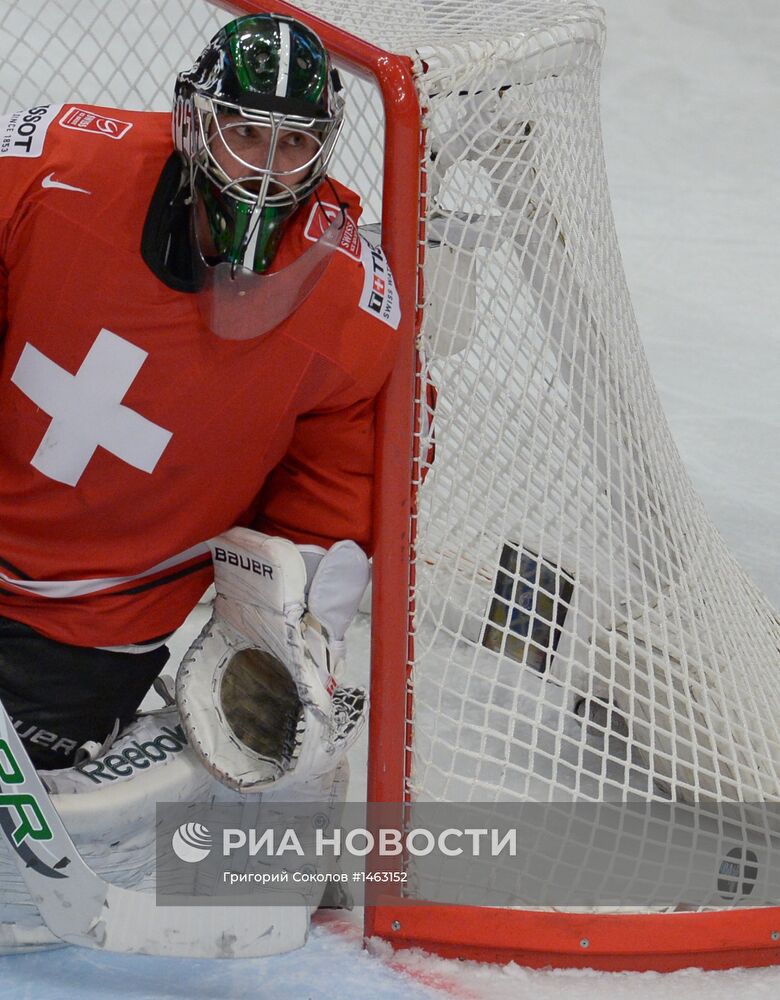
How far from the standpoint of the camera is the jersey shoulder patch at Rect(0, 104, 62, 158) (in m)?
1.42

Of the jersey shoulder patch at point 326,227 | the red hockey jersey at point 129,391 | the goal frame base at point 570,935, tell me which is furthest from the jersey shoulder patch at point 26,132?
the goal frame base at point 570,935

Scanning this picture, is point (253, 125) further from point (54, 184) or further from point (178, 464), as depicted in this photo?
point (178, 464)

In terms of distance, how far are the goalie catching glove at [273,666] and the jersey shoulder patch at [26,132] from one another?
0.53 m

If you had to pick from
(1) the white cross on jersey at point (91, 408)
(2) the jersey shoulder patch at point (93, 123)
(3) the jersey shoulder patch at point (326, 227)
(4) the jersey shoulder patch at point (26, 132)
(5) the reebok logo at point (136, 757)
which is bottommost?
(5) the reebok logo at point (136, 757)

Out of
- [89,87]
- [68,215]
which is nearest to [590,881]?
[68,215]

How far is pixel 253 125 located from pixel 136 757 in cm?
85

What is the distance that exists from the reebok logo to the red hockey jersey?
164 millimetres

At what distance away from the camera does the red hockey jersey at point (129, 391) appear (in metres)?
1.42

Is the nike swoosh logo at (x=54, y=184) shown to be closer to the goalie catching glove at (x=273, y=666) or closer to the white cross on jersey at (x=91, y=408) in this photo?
the white cross on jersey at (x=91, y=408)

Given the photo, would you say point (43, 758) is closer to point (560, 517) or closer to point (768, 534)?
point (560, 517)

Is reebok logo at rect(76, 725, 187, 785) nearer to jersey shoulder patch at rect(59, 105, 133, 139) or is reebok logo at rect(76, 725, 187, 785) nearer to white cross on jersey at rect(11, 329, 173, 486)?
white cross on jersey at rect(11, 329, 173, 486)

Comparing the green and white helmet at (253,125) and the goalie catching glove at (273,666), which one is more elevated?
the green and white helmet at (253,125)

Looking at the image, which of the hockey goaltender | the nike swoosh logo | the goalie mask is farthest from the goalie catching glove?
the nike swoosh logo

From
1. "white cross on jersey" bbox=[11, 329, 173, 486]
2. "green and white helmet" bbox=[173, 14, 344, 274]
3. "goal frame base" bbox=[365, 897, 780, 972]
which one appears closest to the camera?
"green and white helmet" bbox=[173, 14, 344, 274]
